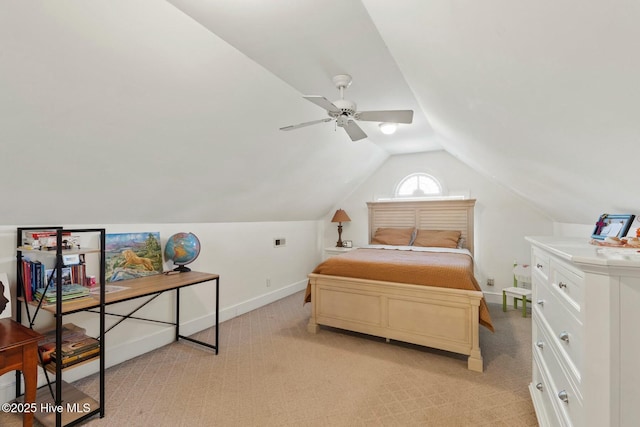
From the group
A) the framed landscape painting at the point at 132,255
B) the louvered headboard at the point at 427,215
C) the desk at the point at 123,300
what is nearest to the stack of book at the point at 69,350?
the desk at the point at 123,300

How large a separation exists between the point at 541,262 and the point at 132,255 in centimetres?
327

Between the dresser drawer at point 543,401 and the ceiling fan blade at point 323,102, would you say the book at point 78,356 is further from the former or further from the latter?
the dresser drawer at point 543,401

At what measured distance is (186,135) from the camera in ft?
7.32

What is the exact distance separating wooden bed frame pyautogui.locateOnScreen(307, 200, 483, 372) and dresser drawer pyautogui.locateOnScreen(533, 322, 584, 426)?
79cm

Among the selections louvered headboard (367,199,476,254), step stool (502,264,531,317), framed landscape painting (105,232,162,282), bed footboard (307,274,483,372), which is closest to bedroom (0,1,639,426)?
framed landscape painting (105,232,162,282)

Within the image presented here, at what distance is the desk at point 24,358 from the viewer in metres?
1.60

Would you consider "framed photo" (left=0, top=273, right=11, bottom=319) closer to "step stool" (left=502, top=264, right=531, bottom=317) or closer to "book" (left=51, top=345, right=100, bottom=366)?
"book" (left=51, top=345, right=100, bottom=366)

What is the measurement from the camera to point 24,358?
5.45 feet

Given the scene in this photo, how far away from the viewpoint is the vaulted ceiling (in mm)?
952

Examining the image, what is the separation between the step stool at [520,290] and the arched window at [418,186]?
1.60 metres

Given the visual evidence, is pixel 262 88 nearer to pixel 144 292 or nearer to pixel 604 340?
pixel 144 292

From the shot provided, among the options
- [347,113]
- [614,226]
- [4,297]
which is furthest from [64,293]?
[614,226]

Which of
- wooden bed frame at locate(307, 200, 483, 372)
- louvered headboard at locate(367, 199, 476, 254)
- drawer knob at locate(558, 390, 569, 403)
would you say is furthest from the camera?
louvered headboard at locate(367, 199, 476, 254)

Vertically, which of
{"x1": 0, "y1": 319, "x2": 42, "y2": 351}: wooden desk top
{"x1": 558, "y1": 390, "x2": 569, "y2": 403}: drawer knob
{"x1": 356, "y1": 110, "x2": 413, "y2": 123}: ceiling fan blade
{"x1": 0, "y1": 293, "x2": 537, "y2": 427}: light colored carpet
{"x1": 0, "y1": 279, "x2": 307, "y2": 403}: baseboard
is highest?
{"x1": 356, "y1": 110, "x2": 413, "y2": 123}: ceiling fan blade
